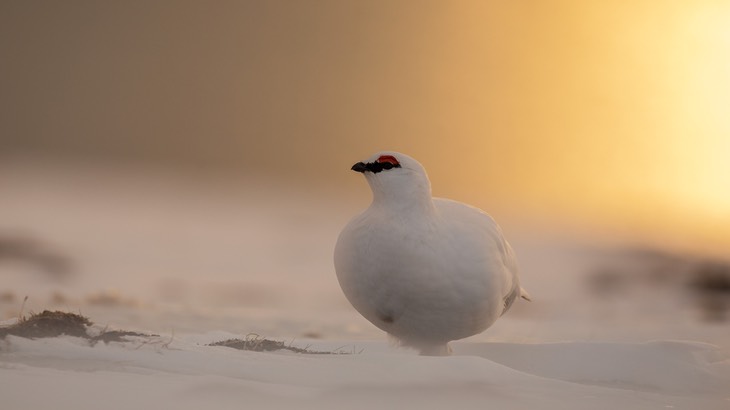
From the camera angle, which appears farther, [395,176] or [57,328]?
[395,176]

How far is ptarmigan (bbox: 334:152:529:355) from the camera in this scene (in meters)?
5.70

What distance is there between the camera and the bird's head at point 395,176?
18.6 feet

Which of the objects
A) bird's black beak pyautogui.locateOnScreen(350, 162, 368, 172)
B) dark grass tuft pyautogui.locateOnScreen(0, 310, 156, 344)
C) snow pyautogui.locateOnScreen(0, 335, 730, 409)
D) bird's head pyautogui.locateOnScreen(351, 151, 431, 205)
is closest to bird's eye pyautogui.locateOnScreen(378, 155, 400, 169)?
bird's head pyautogui.locateOnScreen(351, 151, 431, 205)

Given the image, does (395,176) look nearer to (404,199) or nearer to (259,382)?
(404,199)

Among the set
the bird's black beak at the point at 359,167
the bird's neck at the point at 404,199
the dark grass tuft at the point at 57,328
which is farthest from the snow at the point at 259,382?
the bird's black beak at the point at 359,167

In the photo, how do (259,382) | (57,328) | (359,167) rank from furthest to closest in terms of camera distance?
(359,167), (57,328), (259,382)

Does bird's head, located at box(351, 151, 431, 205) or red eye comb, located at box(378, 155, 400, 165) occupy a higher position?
red eye comb, located at box(378, 155, 400, 165)

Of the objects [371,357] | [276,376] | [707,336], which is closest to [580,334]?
[707,336]

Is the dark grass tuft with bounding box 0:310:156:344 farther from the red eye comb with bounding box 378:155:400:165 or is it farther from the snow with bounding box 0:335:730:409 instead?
the red eye comb with bounding box 378:155:400:165

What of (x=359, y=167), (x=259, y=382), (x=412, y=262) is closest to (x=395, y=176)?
(x=359, y=167)

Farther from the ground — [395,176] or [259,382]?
[395,176]

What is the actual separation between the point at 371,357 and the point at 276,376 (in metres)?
0.67

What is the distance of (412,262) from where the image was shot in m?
5.69

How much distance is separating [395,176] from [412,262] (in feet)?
1.80
